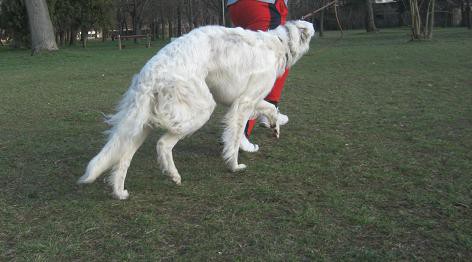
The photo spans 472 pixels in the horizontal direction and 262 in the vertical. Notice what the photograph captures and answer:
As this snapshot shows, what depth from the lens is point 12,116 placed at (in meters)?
6.83

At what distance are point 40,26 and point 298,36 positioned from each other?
19.4 m

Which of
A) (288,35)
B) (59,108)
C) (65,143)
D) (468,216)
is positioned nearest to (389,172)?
(468,216)

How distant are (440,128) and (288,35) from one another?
221 centimetres

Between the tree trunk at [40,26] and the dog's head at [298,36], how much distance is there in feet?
62.7

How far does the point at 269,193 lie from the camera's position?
11.3ft

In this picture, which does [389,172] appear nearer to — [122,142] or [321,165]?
[321,165]

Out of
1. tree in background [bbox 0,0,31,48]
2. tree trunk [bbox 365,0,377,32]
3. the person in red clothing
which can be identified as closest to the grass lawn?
the person in red clothing

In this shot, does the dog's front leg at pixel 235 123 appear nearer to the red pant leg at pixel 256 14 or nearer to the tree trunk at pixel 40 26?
the red pant leg at pixel 256 14

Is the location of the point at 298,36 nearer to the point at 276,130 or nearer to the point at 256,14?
the point at 256,14

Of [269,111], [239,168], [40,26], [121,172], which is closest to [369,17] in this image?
[40,26]

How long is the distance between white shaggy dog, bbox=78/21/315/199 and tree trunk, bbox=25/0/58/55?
19.2 meters

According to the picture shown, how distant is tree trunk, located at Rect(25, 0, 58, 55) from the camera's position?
2044cm

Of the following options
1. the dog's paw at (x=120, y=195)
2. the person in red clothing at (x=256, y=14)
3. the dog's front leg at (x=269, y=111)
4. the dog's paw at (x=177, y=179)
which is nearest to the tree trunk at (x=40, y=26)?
the person in red clothing at (x=256, y=14)

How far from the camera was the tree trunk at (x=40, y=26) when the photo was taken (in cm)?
2044
